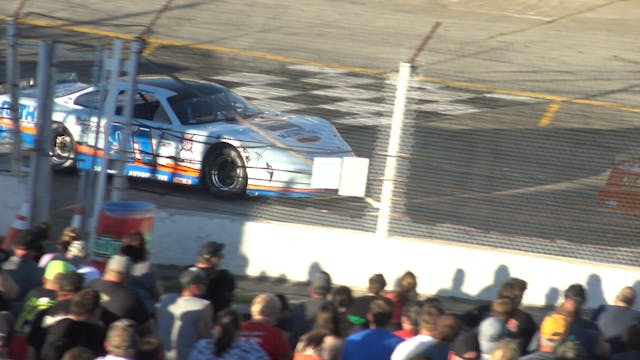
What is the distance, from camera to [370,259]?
1043 cm

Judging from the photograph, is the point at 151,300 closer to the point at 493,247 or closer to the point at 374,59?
the point at 493,247

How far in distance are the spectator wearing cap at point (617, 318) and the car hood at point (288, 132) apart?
4010 millimetres

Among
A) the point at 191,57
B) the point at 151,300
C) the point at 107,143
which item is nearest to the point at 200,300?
the point at 151,300

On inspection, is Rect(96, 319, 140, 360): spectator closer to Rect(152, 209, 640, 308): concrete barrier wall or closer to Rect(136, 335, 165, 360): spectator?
Rect(136, 335, 165, 360): spectator

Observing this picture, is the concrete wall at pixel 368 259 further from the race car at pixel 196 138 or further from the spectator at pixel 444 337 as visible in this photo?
the spectator at pixel 444 337

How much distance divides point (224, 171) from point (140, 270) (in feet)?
12.6

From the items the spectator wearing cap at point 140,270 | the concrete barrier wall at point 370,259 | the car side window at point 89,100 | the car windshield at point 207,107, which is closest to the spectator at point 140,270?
the spectator wearing cap at point 140,270

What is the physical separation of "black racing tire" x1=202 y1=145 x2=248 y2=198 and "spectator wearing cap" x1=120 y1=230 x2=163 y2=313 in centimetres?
330

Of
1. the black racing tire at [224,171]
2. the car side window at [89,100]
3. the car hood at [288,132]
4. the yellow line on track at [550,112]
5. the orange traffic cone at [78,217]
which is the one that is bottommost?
the orange traffic cone at [78,217]

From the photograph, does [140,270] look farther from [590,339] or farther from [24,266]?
[590,339]

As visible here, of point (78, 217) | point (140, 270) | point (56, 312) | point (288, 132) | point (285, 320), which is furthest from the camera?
point (288, 132)

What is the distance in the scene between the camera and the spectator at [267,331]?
6.21 meters

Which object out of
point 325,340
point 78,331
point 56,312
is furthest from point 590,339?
point 56,312

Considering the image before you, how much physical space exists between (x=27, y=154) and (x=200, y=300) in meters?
5.27
